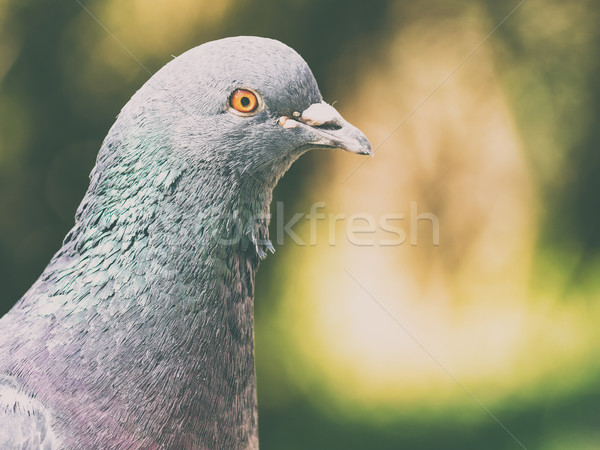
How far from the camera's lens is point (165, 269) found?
6.75ft

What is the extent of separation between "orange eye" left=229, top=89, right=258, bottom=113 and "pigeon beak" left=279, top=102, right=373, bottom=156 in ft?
0.35

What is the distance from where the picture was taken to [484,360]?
513 centimetres

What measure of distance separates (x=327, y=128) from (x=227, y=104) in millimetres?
339

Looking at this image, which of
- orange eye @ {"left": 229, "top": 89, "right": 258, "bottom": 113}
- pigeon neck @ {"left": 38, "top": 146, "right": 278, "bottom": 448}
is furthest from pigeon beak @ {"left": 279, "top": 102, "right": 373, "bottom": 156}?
pigeon neck @ {"left": 38, "top": 146, "right": 278, "bottom": 448}

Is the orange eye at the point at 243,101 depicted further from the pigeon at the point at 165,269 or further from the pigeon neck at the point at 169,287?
the pigeon neck at the point at 169,287

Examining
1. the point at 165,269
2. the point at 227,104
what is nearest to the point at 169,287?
the point at 165,269

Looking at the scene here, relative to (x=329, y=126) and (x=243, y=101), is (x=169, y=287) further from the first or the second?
Result: (x=329, y=126)

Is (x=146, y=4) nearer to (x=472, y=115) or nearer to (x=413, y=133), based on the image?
(x=413, y=133)

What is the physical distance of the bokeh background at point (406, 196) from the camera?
Result: 461cm

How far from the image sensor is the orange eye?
209 centimetres

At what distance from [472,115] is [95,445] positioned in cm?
406

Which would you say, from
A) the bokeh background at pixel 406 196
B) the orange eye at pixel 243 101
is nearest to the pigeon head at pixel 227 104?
the orange eye at pixel 243 101

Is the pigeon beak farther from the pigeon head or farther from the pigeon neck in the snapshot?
the pigeon neck

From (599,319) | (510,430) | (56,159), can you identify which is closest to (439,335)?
(510,430)
